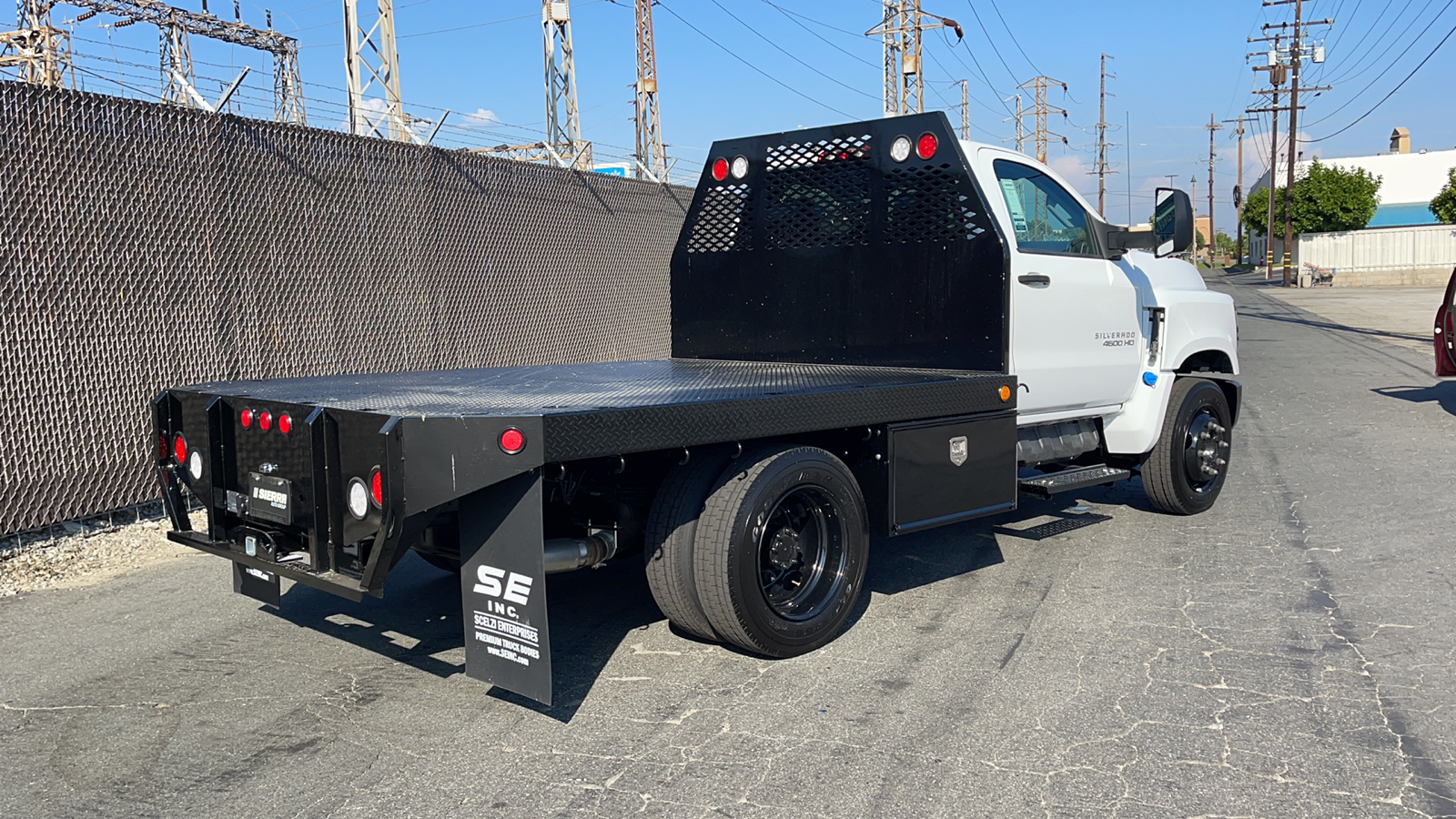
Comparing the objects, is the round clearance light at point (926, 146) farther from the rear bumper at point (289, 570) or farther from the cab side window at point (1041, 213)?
the rear bumper at point (289, 570)

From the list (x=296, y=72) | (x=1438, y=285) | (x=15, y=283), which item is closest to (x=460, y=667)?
(x=15, y=283)

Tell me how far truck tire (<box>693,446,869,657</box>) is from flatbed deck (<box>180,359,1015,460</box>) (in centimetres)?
22

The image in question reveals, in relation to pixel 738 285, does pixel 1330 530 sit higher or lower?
lower

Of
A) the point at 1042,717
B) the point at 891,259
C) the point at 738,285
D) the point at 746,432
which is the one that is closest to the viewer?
the point at 1042,717

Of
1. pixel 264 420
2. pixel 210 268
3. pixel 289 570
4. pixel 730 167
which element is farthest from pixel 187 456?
pixel 730 167

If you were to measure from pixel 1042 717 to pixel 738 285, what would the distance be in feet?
11.7

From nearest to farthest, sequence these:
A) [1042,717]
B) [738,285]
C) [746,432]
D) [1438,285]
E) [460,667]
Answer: [1042,717]
[746,432]
[460,667]
[738,285]
[1438,285]

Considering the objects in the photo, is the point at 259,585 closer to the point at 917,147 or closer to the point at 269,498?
the point at 269,498

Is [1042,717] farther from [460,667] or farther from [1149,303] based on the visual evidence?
[1149,303]

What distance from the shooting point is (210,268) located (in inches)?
298

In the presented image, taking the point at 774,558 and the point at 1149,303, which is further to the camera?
the point at 1149,303

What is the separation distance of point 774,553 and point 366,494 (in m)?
1.75

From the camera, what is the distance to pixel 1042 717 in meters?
4.11

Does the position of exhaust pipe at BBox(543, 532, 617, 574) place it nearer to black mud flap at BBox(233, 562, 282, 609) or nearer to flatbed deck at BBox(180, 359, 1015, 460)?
flatbed deck at BBox(180, 359, 1015, 460)
